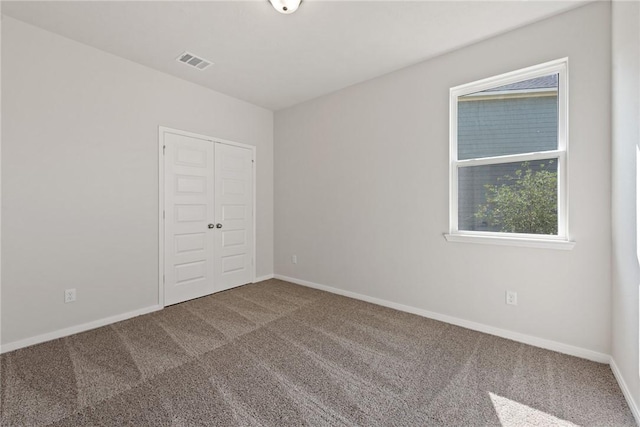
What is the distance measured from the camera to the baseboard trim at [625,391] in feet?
5.04

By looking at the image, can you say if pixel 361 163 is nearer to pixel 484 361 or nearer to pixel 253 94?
pixel 253 94

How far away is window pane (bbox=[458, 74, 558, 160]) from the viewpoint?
2.37m

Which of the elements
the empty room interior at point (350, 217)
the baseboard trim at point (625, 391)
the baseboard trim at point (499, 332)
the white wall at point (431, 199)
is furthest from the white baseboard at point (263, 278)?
the baseboard trim at point (625, 391)

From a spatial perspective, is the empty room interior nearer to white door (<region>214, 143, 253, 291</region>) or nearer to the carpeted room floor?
the carpeted room floor

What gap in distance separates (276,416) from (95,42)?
3580 mm

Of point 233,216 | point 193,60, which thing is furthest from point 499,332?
point 193,60

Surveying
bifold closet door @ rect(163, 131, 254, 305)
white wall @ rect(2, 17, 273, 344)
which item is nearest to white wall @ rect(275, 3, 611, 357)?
bifold closet door @ rect(163, 131, 254, 305)

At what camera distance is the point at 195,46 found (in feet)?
8.88

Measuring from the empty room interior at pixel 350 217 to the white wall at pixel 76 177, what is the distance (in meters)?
0.02

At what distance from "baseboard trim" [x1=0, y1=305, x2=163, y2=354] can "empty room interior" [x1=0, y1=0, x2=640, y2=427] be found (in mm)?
17

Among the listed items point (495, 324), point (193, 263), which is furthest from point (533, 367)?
point (193, 263)

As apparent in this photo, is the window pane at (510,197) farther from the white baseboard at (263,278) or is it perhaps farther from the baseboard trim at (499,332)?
the white baseboard at (263,278)

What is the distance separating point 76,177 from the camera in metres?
2.62

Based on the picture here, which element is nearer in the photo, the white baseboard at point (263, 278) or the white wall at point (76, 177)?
the white wall at point (76, 177)
